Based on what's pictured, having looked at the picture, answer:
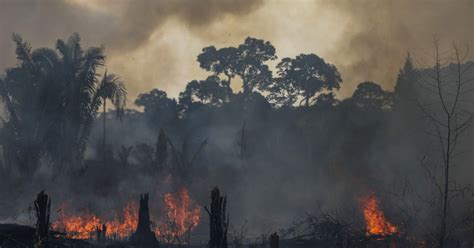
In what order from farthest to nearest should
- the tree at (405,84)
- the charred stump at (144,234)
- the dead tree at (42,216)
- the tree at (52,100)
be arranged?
the tree at (405,84)
the tree at (52,100)
the charred stump at (144,234)
the dead tree at (42,216)

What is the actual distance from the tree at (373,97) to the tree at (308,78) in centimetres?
372

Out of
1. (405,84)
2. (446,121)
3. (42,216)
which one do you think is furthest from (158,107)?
(42,216)

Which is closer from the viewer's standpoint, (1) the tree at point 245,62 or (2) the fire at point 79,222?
(2) the fire at point 79,222

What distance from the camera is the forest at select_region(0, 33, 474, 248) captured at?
35.8 m

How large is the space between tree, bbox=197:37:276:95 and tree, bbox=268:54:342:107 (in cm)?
383

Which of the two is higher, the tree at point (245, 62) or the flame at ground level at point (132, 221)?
the tree at point (245, 62)

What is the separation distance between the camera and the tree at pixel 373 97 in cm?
6762

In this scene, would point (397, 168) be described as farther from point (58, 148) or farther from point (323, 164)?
point (58, 148)

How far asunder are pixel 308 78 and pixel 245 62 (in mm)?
10140

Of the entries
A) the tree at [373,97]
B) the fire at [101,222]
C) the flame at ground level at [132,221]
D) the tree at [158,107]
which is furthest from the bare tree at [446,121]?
the tree at [158,107]

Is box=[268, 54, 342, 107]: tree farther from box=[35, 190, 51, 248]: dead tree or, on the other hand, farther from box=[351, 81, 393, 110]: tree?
box=[35, 190, 51, 248]: dead tree

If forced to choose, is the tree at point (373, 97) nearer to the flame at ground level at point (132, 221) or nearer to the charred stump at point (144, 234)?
the flame at ground level at point (132, 221)

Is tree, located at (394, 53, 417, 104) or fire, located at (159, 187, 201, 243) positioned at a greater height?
tree, located at (394, 53, 417, 104)

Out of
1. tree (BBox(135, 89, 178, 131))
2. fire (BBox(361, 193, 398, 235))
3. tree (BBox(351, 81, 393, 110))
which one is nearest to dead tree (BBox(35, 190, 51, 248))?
fire (BBox(361, 193, 398, 235))
